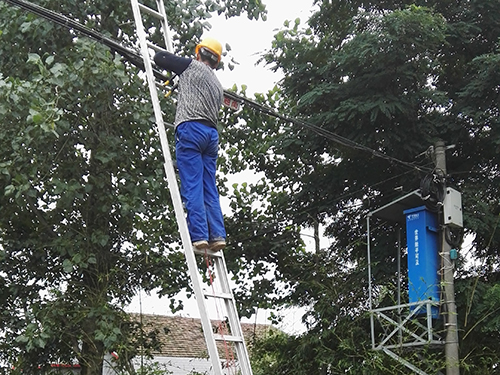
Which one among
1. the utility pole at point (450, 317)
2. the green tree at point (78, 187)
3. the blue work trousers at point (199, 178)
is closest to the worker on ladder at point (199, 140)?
the blue work trousers at point (199, 178)

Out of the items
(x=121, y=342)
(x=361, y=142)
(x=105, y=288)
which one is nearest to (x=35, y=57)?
(x=105, y=288)

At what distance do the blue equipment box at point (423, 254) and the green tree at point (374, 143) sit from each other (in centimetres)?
57

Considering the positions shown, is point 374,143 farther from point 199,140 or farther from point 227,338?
point 227,338

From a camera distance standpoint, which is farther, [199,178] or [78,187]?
[78,187]

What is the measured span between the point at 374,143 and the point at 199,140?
204 inches

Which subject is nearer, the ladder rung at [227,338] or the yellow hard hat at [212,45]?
the ladder rung at [227,338]

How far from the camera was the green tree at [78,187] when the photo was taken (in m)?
7.73

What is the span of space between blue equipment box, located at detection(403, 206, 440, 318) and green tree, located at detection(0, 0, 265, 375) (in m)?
3.19

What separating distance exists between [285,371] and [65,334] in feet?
11.2

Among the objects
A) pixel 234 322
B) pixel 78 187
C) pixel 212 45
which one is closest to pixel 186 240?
pixel 234 322

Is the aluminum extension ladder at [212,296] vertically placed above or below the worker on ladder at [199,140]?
below

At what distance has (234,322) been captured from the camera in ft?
14.6

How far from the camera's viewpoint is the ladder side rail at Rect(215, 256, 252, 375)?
434cm

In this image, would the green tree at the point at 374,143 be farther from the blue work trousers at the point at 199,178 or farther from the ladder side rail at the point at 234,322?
the ladder side rail at the point at 234,322
